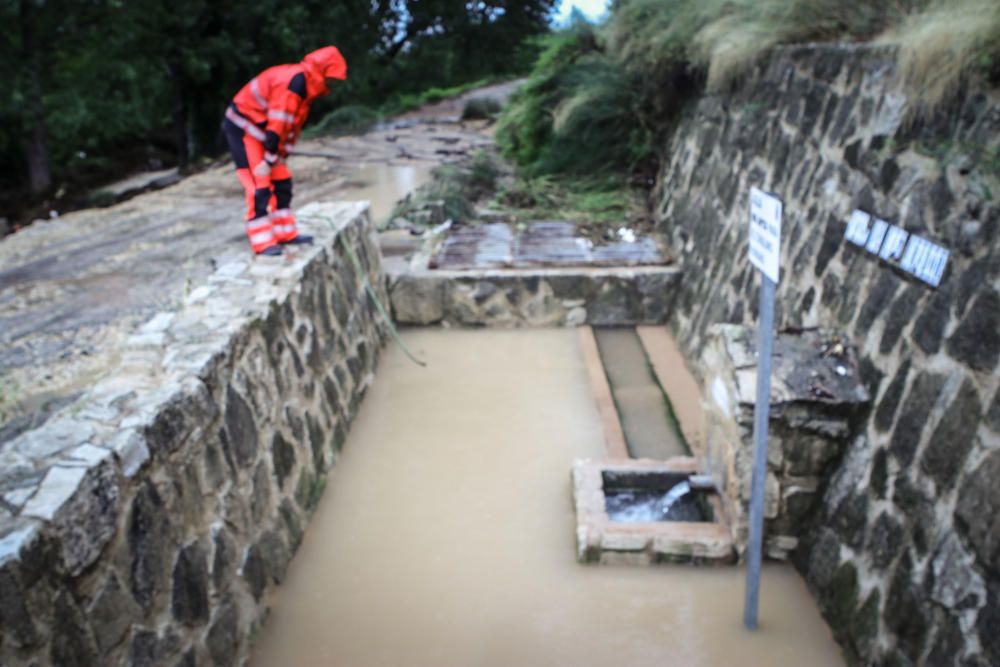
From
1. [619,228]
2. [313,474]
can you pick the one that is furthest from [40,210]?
[313,474]

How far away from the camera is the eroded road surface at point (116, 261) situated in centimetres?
395

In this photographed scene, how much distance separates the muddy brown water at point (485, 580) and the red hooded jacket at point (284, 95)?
1905mm

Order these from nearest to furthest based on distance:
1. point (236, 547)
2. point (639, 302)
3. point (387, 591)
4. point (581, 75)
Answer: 1. point (236, 547)
2. point (387, 591)
3. point (639, 302)
4. point (581, 75)

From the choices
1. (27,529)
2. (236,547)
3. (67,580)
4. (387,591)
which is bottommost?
(387,591)

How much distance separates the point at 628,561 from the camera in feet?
11.6

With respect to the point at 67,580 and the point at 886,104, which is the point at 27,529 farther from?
the point at 886,104

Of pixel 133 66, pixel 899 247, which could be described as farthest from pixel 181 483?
pixel 133 66

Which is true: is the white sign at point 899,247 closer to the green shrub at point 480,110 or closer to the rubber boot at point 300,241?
the rubber boot at point 300,241

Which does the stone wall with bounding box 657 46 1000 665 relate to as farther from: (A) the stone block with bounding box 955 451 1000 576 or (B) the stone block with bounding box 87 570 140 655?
(B) the stone block with bounding box 87 570 140 655

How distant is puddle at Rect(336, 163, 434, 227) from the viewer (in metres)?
9.03

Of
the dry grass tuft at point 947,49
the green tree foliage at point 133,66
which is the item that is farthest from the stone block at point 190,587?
the green tree foliage at point 133,66

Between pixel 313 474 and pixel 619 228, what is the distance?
171 inches

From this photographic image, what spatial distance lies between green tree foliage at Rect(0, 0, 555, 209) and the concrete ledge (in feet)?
36.2

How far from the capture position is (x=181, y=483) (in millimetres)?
2666
